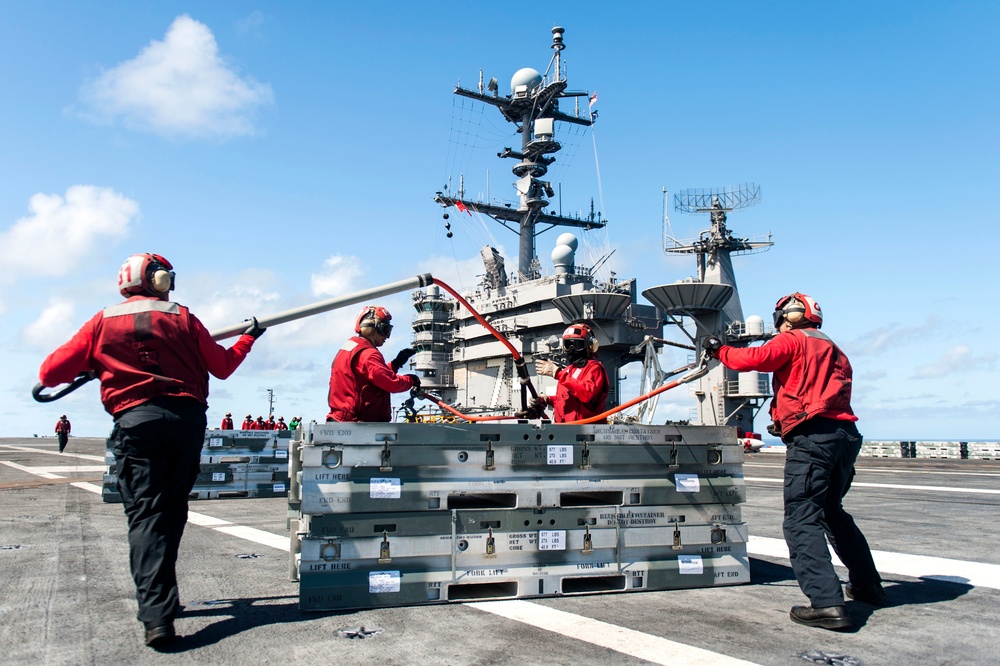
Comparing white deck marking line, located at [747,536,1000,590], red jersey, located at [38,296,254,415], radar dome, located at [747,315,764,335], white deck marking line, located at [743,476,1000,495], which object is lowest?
white deck marking line, located at [743,476,1000,495]

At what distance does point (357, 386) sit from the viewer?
225 inches

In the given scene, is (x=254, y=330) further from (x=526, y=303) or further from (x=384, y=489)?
(x=526, y=303)

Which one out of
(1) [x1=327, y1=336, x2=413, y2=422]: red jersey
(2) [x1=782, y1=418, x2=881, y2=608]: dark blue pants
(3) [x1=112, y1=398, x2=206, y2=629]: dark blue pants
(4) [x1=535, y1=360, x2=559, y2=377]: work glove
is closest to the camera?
(3) [x1=112, y1=398, x2=206, y2=629]: dark blue pants

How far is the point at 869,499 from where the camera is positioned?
1248cm

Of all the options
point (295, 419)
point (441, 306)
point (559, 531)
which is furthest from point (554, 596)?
point (441, 306)

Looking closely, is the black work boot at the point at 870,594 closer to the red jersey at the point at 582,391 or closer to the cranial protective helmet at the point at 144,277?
the red jersey at the point at 582,391

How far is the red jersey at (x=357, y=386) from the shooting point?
564cm

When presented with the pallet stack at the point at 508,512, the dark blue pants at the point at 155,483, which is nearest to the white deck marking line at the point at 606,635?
the pallet stack at the point at 508,512

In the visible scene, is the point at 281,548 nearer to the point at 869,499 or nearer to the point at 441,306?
the point at 869,499

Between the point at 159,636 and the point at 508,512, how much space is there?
2.20 m

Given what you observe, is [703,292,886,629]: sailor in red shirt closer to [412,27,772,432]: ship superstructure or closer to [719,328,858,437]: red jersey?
[719,328,858,437]: red jersey

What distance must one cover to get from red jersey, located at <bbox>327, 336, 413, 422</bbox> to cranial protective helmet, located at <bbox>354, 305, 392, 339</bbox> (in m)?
0.12

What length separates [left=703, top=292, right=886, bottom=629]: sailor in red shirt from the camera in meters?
4.59

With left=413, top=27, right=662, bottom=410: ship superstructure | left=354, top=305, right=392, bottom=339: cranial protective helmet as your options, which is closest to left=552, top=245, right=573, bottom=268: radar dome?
left=413, top=27, right=662, bottom=410: ship superstructure
